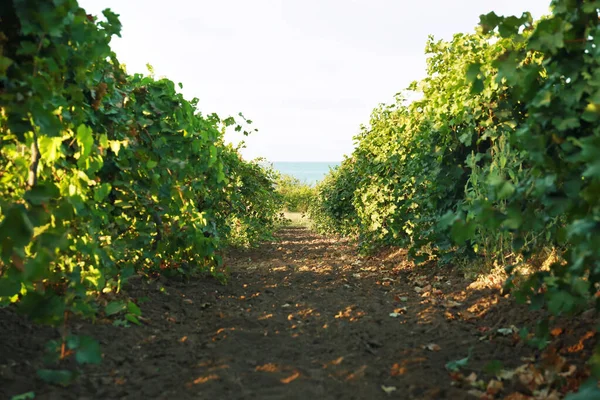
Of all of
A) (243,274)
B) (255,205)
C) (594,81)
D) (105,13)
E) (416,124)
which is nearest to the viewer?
(594,81)

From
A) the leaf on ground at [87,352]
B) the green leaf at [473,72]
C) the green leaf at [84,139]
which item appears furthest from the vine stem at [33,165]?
the green leaf at [473,72]

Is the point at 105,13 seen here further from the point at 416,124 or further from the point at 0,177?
the point at 416,124

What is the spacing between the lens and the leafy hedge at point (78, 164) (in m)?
2.25

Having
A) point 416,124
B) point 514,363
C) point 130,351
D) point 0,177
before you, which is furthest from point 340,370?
point 416,124

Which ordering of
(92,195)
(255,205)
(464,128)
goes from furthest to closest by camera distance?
(255,205) < (464,128) < (92,195)

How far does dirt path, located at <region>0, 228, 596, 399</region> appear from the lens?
2.56 m

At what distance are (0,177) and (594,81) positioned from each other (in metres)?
3.02

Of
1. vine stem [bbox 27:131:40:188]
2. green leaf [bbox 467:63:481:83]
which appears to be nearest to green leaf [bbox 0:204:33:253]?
vine stem [bbox 27:131:40:188]

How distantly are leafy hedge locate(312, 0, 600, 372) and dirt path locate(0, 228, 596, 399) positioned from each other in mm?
595

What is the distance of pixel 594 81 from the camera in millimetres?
2348

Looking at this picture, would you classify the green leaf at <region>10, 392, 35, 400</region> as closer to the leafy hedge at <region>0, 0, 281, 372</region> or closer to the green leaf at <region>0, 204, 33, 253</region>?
the leafy hedge at <region>0, 0, 281, 372</region>

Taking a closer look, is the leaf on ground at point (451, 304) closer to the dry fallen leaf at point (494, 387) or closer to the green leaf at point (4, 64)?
the dry fallen leaf at point (494, 387)

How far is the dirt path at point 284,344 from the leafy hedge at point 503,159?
1.95 feet

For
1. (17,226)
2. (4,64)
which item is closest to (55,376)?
(17,226)
